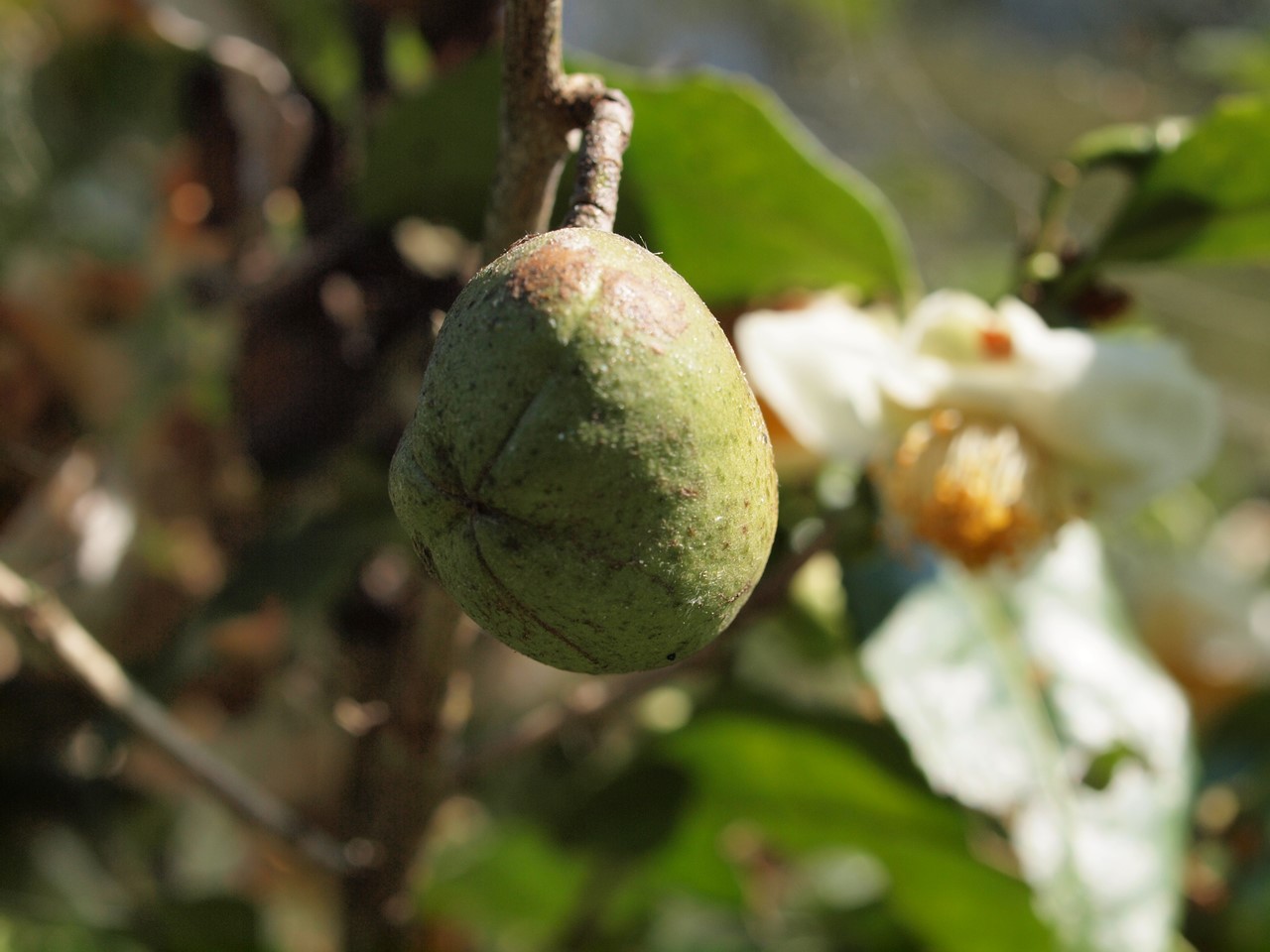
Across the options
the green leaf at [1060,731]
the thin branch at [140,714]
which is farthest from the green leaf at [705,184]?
the thin branch at [140,714]

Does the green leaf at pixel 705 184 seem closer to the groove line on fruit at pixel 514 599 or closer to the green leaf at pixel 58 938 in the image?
the groove line on fruit at pixel 514 599

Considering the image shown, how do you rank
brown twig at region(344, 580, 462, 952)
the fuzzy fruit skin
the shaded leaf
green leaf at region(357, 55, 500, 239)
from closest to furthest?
the fuzzy fruit skin
brown twig at region(344, 580, 462, 952)
green leaf at region(357, 55, 500, 239)
the shaded leaf

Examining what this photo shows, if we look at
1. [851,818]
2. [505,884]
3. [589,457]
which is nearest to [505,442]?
[589,457]

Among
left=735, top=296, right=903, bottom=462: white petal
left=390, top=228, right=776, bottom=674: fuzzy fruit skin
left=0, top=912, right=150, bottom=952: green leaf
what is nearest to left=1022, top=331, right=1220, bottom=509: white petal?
left=735, top=296, right=903, bottom=462: white petal

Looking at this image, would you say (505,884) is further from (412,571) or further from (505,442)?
(505,442)

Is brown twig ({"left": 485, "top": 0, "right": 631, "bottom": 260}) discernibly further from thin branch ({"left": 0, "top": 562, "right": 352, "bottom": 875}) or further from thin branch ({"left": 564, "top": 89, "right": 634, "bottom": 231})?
thin branch ({"left": 0, "top": 562, "right": 352, "bottom": 875})
